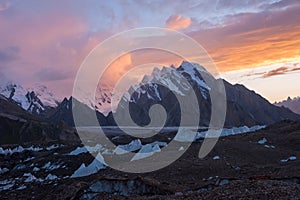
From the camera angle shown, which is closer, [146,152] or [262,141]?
[146,152]

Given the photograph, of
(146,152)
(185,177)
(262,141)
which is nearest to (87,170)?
(146,152)

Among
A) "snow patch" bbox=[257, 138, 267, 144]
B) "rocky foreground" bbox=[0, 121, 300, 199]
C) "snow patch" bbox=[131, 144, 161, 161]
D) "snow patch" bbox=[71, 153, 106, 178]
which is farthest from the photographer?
"snow patch" bbox=[257, 138, 267, 144]

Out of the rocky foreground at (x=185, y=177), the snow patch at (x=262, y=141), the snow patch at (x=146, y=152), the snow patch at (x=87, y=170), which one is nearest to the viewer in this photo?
→ the rocky foreground at (x=185, y=177)

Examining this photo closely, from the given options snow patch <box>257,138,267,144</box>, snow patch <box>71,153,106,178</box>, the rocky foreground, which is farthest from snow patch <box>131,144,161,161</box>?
snow patch <box>257,138,267,144</box>

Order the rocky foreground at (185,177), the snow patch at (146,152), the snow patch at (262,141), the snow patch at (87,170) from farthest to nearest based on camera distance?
the snow patch at (262,141) < the snow patch at (146,152) < the snow patch at (87,170) < the rocky foreground at (185,177)

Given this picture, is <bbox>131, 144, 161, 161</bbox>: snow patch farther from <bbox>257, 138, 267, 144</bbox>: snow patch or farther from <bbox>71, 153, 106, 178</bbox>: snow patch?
<bbox>257, 138, 267, 144</bbox>: snow patch

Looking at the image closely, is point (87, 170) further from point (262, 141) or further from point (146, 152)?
point (262, 141)

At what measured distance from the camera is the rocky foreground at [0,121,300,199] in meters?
19.8

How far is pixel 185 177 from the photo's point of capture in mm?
35562

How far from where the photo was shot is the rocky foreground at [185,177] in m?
19.8

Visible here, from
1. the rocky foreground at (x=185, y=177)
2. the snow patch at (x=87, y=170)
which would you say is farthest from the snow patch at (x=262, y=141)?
the snow patch at (x=87, y=170)

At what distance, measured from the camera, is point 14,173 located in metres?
55.4

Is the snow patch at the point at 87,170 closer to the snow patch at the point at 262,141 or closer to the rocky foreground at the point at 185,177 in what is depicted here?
the rocky foreground at the point at 185,177

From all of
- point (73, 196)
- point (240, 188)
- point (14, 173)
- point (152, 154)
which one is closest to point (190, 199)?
point (240, 188)
